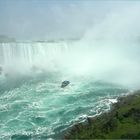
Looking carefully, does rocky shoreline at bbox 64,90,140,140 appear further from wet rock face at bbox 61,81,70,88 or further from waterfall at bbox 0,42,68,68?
waterfall at bbox 0,42,68,68

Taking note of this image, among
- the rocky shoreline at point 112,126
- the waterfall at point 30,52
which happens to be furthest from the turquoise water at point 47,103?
the waterfall at point 30,52

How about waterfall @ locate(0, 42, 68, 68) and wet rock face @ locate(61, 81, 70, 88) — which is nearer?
wet rock face @ locate(61, 81, 70, 88)

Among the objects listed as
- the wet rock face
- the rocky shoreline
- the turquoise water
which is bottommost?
the rocky shoreline

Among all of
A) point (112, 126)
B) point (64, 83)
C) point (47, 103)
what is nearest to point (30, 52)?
point (64, 83)

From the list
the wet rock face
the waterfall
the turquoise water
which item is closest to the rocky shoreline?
the turquoise water

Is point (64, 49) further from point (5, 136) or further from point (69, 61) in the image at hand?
point (5, 136)

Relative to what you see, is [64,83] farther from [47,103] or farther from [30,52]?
[30,52]

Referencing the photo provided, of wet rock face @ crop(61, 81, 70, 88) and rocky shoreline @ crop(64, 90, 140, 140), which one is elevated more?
wet rock face @ crop(61, 81, 70, 88)
